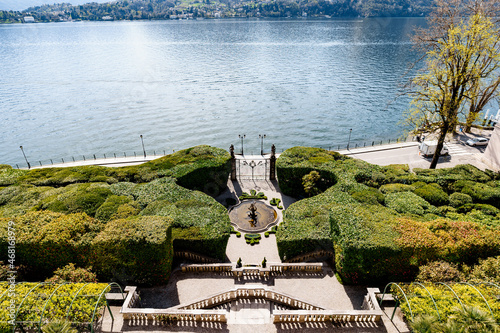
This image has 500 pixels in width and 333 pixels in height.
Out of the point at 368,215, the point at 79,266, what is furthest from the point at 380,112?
the point at 79,266

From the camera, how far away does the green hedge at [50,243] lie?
68.3 ft

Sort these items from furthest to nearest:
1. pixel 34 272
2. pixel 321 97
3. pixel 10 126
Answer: pixel 321 97
pixel 10 126
pixel 34 272

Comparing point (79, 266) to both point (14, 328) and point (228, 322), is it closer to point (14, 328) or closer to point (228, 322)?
point (14, 328)

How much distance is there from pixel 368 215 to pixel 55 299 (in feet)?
74.5

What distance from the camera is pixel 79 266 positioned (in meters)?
21.7

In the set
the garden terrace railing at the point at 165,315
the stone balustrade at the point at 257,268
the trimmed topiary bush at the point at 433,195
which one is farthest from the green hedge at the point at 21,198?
Answer: the trimmed topiary bush at the point at 433,195

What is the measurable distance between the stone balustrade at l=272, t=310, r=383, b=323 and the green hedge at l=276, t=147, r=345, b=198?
19.5 metres

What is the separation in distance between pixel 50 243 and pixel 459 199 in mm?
37501

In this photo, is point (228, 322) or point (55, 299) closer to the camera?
point (55, 299)

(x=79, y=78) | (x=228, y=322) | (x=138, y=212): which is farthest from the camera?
(x=79, y=78)

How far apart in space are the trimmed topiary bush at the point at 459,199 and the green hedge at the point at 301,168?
12206 millimetres

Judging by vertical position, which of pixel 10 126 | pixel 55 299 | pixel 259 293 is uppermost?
pixel 55 299

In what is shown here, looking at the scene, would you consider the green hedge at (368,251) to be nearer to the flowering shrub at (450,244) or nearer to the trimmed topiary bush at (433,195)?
the flowering shrub at (450,244)

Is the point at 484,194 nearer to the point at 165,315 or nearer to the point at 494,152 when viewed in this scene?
the point at 494,152
